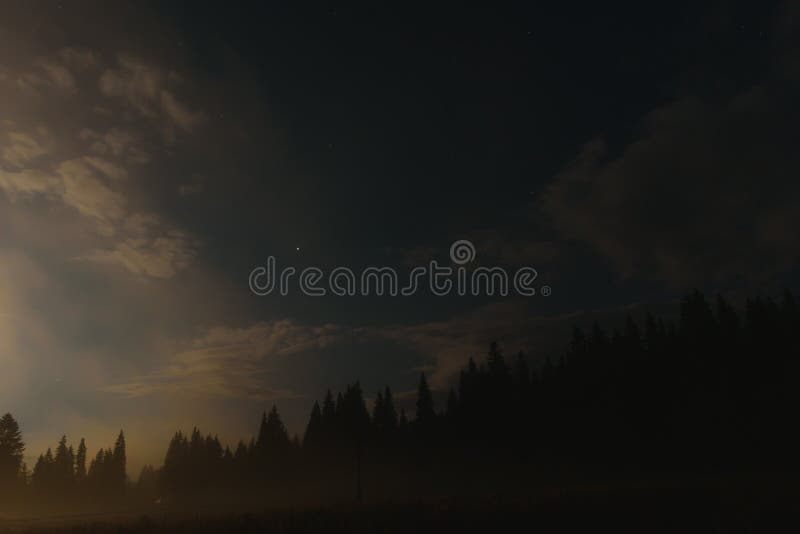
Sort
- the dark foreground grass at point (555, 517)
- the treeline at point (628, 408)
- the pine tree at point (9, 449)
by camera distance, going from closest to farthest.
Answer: the dark foreground grass at point (555, 517) → the treeline at point (628, 408) → the pine tree at point (9, 449)

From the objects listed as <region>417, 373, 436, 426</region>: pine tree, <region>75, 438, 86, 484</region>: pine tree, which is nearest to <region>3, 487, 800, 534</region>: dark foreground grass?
<region>417, 373, 436, 426</region>: pine tree

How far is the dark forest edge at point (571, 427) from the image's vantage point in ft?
167

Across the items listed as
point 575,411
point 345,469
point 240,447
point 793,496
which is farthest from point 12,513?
point 793,496

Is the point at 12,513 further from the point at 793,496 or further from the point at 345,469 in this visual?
the point at 793,496

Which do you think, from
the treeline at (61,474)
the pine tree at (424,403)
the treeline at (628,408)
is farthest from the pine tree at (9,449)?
the pine tree at (424,403)

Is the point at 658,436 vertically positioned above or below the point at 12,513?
above

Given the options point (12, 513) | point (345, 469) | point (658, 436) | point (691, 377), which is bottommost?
point (12, 513)

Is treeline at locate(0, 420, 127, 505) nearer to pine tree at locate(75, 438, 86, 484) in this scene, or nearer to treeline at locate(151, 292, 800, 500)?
pine tree at locate(75, 438, 86, 484)

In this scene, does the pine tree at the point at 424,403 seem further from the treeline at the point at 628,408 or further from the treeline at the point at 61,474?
the treeline at the point at 61,474

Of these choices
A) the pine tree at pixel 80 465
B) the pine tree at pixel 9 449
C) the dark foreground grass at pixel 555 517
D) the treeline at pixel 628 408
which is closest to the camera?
the dark foreground grass at pixel 555 517

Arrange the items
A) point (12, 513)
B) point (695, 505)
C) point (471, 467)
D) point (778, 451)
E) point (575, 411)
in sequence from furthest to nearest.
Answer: point (12, 513) < point (471, 467) < point (575, 411) < point (778, 451) < point (695, 505)

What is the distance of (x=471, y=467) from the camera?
71.6m

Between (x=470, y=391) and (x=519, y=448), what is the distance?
1243cm

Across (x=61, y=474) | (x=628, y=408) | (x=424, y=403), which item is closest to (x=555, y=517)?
(x=628, y=408)
